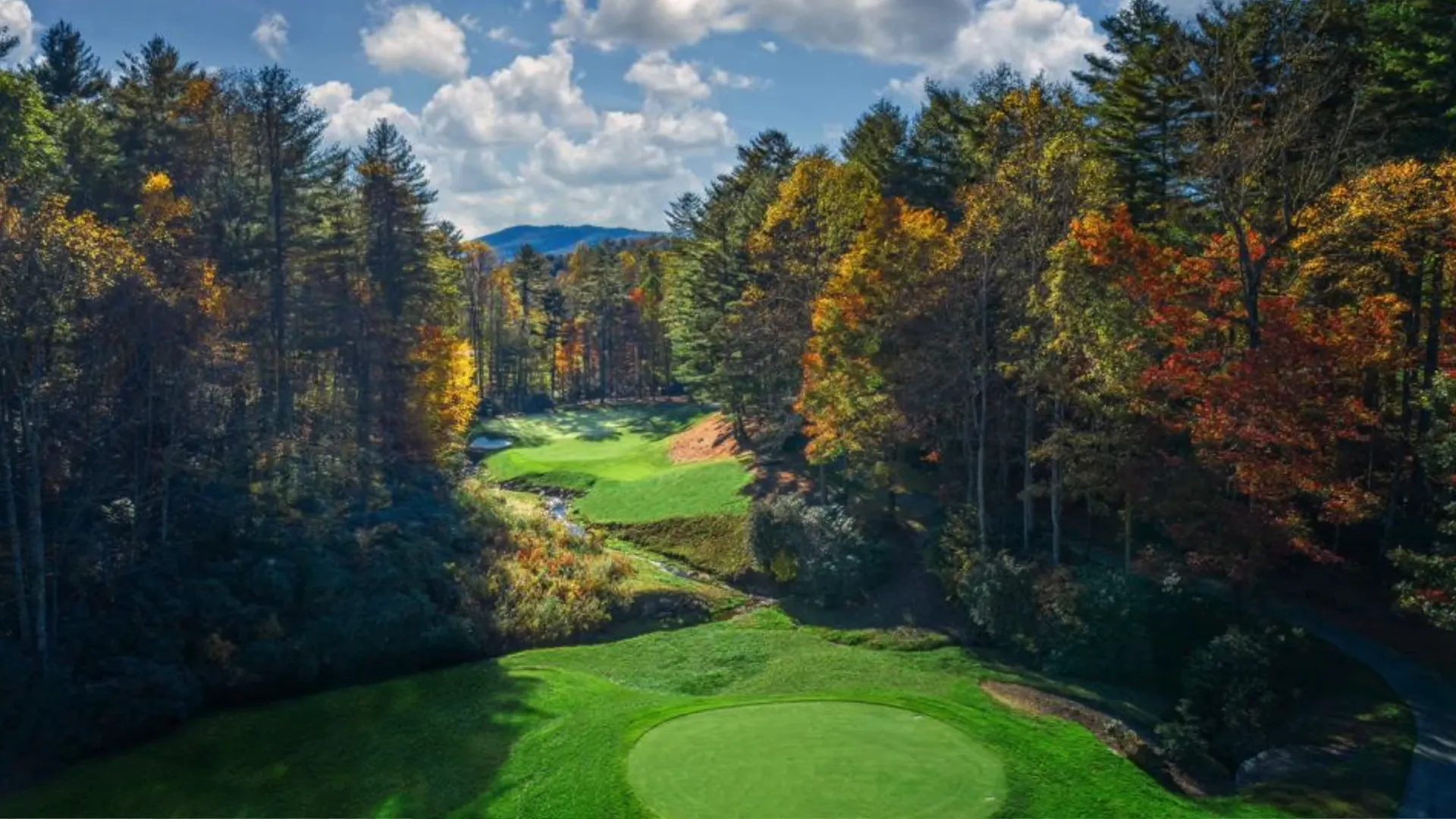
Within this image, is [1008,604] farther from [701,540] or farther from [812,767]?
[701,540]

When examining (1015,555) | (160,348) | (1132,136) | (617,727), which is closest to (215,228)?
(160,348)

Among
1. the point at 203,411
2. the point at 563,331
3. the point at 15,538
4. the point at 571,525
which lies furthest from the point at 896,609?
the point at 563,331

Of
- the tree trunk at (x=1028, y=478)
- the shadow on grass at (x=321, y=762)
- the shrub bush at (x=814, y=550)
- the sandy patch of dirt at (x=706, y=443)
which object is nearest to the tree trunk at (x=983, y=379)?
the tree trunk at (x=1028, y=478)

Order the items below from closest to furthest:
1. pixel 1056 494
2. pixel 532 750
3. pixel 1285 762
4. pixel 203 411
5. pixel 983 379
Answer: pixel 532 750
pixel 1285 762
pixel 203 411
pixel 1056 494
pixel 983 379

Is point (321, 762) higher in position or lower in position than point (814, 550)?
lower

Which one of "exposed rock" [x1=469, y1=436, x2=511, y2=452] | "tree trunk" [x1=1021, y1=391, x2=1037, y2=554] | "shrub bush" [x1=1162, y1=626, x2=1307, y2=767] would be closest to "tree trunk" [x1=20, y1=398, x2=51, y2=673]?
"shrub bush" [x1=1162, y1=626, x2=1307, y2=767]

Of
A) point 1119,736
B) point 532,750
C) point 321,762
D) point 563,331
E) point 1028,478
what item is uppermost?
point 563,331

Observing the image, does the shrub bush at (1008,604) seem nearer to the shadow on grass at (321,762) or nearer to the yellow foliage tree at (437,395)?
the shadow on grass at (321,762)
